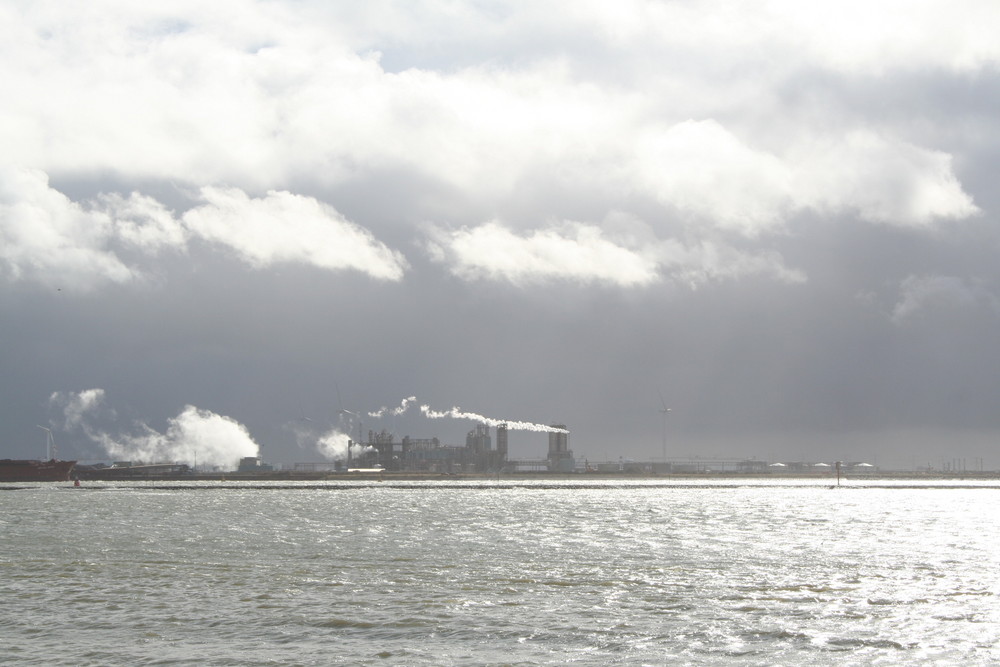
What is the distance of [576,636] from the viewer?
37.2 metres

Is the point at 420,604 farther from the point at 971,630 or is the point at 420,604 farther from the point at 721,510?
the point at 721,510

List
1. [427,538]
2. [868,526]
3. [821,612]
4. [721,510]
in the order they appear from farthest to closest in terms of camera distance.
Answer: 1. [721,510]
2. [868,526]
3. [427,538]
4. [821,612]

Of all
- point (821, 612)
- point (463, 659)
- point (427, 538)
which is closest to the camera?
point (463, 659)

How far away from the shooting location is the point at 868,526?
98.0 meters

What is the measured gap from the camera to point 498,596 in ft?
155

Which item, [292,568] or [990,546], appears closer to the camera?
[292,568]

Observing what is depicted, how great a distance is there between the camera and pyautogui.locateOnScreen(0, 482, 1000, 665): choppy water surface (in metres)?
34.9

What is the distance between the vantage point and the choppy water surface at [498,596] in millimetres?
34906

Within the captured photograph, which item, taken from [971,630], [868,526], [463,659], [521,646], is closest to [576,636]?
[521,646]

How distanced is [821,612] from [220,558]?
37.8m

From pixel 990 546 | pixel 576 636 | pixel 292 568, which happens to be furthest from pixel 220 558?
pixel 990 546

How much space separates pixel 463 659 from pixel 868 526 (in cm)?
7410

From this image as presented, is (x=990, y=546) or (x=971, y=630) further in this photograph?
(x=990, y=546)

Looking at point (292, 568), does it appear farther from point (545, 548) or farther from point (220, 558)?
point (545, 548)
